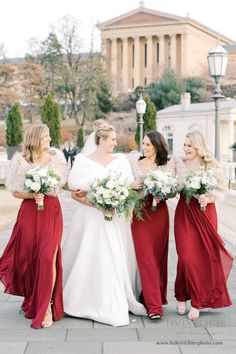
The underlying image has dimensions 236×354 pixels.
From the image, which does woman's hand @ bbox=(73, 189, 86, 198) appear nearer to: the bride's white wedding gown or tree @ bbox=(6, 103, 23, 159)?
the bride's white wedding gown

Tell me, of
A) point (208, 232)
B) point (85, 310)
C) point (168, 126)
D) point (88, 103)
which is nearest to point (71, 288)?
point (85, 310)

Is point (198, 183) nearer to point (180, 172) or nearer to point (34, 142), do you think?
point (180, 172)

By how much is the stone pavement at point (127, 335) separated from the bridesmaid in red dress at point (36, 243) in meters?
0.24

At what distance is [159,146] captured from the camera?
22.2ft

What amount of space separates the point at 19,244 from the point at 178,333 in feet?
5.61

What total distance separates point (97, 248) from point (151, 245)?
0.52 meters

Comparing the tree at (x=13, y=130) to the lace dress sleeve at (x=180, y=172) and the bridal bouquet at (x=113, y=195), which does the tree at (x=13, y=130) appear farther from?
the bridal bouquet at (x=113, y=195)

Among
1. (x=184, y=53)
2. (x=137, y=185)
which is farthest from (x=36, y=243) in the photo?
(x=184, y=53)

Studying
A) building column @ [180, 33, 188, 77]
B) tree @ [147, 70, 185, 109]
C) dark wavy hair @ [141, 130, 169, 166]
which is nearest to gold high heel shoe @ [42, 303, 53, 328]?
dark wavy hair @ [141, 130, 169, 166]

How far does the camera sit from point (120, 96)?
78938mm

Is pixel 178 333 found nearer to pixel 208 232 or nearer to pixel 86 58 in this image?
pixel 208 232

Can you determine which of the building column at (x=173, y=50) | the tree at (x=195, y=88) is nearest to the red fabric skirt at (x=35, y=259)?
the tree at (x=195, y=88)

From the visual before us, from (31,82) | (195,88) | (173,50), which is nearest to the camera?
(31,82)

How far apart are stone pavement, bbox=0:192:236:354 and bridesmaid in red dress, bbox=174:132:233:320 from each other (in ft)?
0.65
